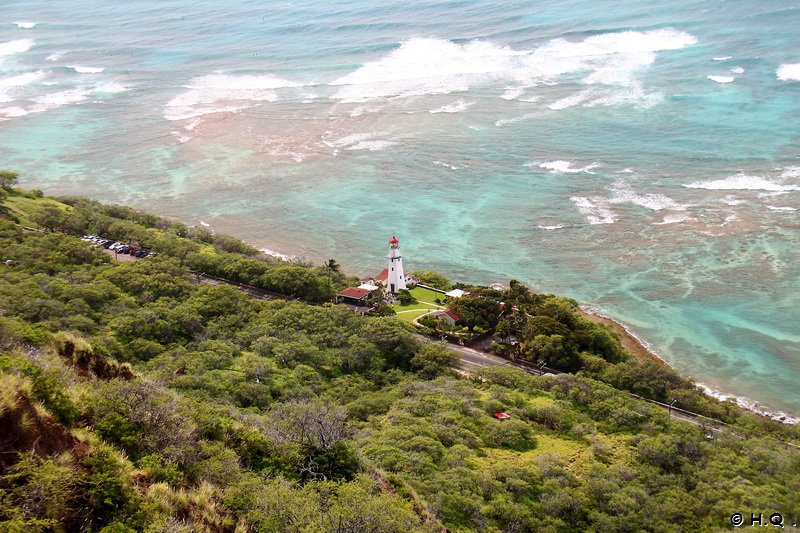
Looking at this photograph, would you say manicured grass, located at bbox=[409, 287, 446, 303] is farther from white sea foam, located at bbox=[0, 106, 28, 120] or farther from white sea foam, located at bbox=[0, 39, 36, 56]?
white sea foam, located at bbox=[0, 39, 36, 56]

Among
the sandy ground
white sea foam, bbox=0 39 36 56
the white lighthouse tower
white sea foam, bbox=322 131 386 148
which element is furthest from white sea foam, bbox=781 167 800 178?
white sea foam, bbox=0 39 36 56

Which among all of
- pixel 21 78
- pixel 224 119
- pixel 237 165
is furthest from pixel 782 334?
pixel 21 78

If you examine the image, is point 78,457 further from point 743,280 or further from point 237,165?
point 237,165

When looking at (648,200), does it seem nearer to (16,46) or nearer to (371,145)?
(371,145)

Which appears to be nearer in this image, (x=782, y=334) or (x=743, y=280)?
(x=782, y=334)

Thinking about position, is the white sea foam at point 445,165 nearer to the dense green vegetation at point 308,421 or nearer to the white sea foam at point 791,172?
the dense green vegetation at point 308,421

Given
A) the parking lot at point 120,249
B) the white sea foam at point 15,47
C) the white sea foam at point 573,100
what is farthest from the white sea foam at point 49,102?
the white sea foam at point 573,100
